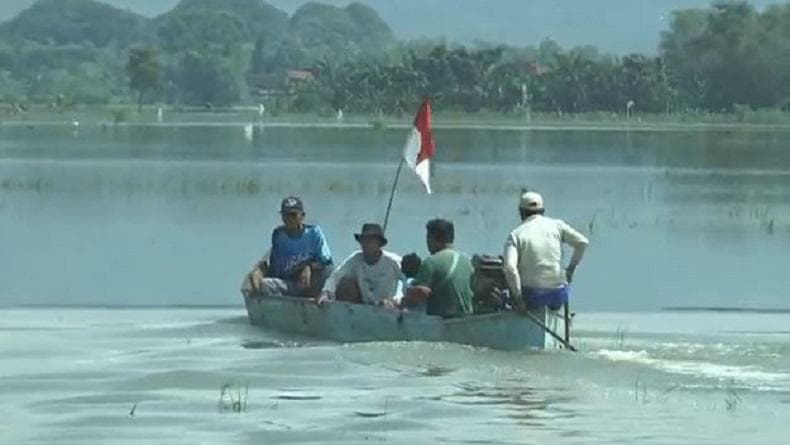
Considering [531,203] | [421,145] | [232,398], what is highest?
[421,145]

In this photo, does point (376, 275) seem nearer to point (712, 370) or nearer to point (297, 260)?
point (297, 260)

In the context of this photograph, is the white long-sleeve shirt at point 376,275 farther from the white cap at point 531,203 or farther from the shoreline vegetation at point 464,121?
the shoreline vegetation at point 464,121

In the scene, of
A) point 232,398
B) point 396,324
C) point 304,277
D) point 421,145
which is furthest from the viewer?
point 421,145

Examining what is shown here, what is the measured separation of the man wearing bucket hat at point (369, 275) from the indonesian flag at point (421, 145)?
3518 millimetres

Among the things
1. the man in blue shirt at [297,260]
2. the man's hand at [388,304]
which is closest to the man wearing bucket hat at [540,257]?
the man's hand at [388,304]

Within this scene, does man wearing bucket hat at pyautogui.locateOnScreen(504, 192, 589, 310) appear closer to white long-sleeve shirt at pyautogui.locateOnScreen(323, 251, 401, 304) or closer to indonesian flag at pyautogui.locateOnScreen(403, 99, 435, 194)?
white long-sleeve shirt at pyautogui.locateOnScreen(323, 251, 401, 304)

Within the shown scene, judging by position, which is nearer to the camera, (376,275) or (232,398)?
(232,398)

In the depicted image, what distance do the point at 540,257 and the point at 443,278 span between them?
1.08m

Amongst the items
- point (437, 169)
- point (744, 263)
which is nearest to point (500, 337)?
point (744, 263)

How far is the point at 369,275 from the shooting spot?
2402 centimetres

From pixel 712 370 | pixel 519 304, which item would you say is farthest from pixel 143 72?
pixel 712 370

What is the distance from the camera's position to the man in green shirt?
22875mm

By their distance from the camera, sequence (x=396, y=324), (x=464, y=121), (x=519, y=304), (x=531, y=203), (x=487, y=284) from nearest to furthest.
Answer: (x=519, y=304)
(x=531, y=203)
(x=396, y=324)
(x=487, y=284)
(x=464, y=121)

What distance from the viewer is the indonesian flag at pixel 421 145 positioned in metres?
27.4
